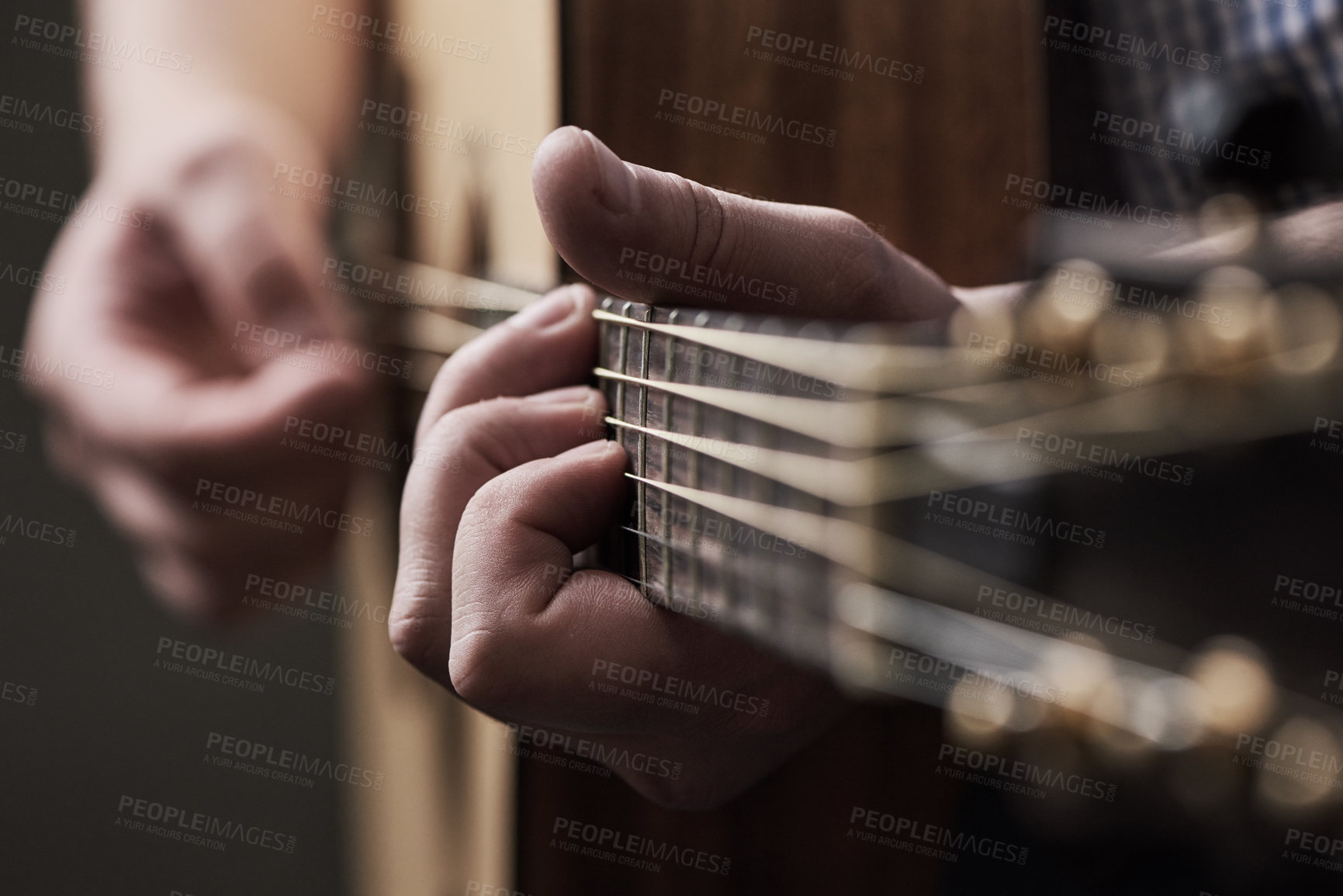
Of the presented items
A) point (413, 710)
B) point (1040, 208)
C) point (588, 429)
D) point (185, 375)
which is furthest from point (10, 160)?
point (1040, 208)

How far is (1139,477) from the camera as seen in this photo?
1.22ft

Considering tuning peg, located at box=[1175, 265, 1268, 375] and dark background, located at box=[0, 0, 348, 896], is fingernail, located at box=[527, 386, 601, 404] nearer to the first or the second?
tuning peg, located at box=[1175, 265, 1268, 375]

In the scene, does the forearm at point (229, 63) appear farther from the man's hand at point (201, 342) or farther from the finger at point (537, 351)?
the finger at point (537, 351)

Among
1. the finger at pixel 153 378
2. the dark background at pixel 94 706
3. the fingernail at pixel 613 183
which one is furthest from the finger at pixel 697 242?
the dark background at pixel 94 706

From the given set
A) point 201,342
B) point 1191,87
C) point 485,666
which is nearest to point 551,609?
point 485,666

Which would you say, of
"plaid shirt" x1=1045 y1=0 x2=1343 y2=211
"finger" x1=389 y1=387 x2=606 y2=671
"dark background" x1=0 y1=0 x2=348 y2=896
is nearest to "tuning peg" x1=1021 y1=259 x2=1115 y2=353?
"plaid shirt" x1=1045 y1=0 x2=1343 y2=211

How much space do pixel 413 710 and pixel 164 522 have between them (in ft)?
1.06

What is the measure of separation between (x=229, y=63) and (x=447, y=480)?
659mm

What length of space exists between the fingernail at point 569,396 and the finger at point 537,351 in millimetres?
12

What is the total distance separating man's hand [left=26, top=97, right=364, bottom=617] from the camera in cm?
72

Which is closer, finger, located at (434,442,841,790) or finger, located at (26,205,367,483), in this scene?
finger, located at (434,442,841,790)

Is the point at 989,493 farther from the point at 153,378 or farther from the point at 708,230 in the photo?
the point at 153,378

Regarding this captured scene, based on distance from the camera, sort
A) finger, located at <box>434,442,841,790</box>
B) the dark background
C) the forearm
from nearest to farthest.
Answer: finger, located at <box>434,442,841,790</box> → the forearm → the dark background

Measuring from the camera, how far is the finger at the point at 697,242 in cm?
34
